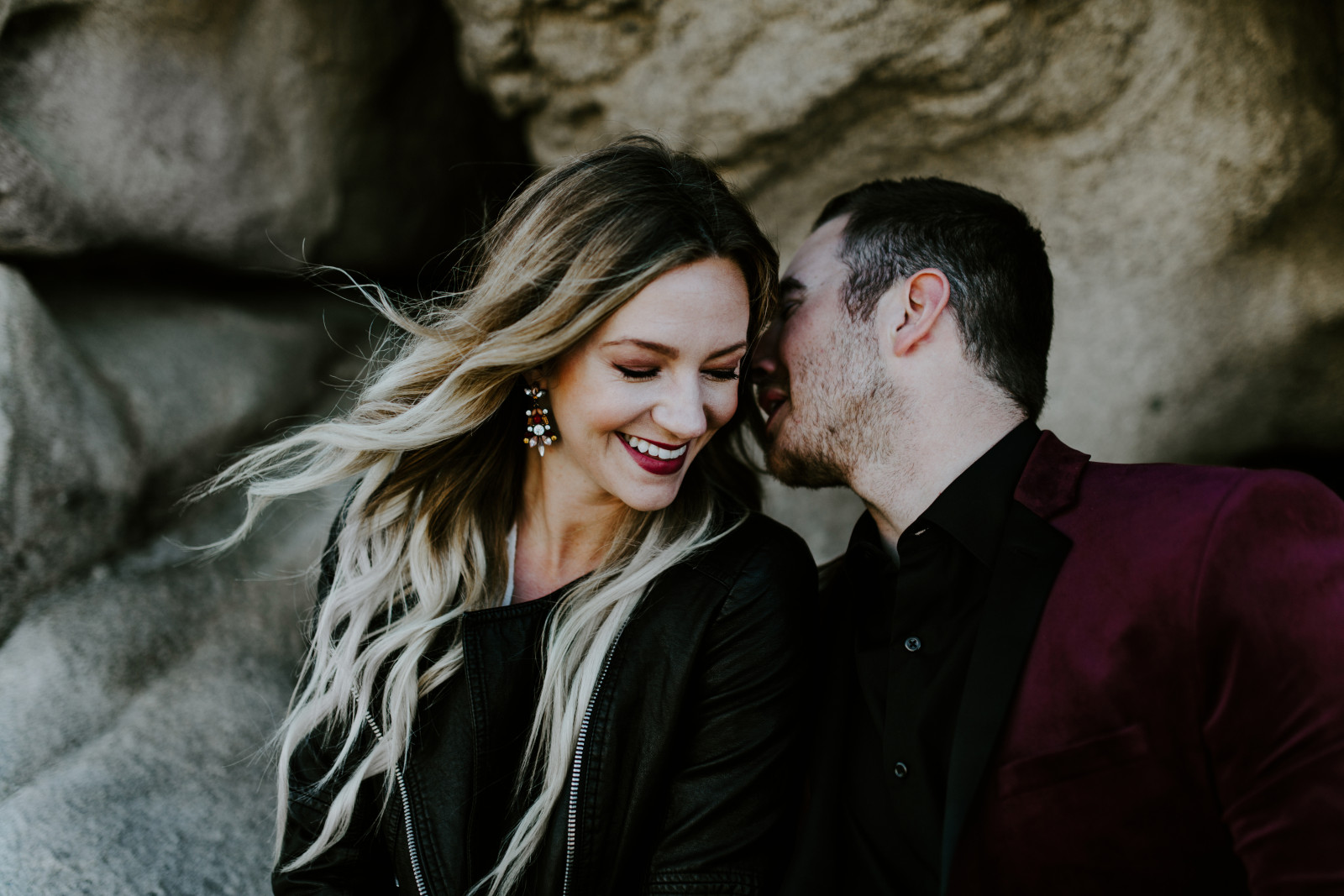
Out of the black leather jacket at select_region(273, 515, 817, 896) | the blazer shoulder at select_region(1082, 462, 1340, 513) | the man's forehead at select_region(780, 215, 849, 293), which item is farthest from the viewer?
the man's forehead at select_region(780, 215, 849, 293)

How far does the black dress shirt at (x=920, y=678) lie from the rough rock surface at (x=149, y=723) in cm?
162

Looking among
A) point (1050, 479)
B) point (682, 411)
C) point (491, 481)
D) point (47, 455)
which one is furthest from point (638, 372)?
point (47, 455)

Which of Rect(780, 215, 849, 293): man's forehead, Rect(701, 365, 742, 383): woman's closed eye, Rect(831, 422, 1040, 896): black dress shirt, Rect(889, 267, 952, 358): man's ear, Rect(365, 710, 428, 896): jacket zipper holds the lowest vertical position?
Rect(365, 710, 428, 896): jacket zipper

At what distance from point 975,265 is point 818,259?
0.41 m

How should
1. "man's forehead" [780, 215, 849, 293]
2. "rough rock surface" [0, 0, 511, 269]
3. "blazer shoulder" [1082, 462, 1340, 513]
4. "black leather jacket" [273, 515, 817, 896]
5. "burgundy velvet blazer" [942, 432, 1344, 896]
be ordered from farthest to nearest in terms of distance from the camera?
"rough rock surface" [0, 0, 511, 269], "man's forehead" [780, 215, 849, 293], "black leather jacket" [273, 515, 817, 896], "blazer shoulder" [1082, 462, 1340, 513], "burgundy velvet blazer" [942, 432, 1344, 896]

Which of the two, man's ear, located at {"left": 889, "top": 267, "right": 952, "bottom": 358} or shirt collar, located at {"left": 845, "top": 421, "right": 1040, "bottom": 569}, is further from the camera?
man's ear, located at {"left": 889, "top": 267, "right": 952, "bottom": 358}

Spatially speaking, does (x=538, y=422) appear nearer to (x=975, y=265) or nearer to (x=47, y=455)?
Result: (x=975, y=265)

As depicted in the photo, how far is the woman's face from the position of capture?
185 cm

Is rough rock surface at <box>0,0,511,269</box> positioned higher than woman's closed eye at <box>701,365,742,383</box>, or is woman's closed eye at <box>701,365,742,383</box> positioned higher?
rough rock surface at <box>0,0,511,269</box>

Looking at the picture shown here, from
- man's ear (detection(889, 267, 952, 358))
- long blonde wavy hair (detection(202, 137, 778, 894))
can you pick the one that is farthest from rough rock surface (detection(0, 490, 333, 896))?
man's ear (detection(889, 267, 952, 358))

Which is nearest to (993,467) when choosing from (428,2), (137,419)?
(137,419)

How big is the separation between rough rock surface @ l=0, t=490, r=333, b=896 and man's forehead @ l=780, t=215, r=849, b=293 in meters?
1.98

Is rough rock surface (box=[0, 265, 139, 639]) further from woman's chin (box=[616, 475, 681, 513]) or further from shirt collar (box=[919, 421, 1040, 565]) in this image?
shirt collar (box=[919, 421, 1040, 565])

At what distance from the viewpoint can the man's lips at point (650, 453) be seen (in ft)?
6.41
